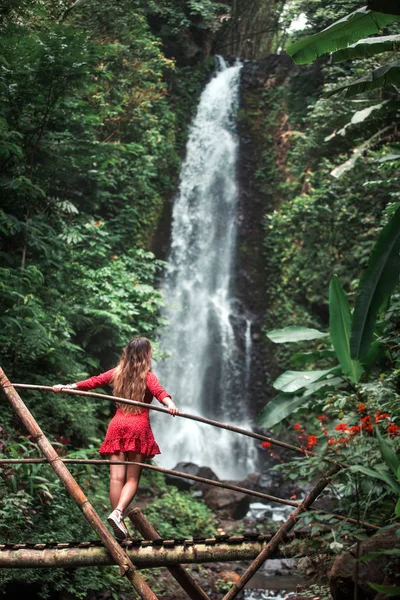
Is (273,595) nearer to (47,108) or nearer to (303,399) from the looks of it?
(303,399)

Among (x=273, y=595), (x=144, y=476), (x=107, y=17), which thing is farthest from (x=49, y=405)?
(x=107, y=17)

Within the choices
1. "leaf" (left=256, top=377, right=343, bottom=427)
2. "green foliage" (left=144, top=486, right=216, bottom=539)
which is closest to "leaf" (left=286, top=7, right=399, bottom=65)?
"leaf" (left=256, top=377, right=343, bottom=427)

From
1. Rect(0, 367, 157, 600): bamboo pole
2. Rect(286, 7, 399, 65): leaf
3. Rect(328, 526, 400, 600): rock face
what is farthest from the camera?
Rect(286, 7, 399, 65): leaf

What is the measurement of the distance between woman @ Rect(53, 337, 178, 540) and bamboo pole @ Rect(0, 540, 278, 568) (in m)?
0.31

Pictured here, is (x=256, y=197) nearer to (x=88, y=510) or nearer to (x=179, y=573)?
(x=179, y=573)

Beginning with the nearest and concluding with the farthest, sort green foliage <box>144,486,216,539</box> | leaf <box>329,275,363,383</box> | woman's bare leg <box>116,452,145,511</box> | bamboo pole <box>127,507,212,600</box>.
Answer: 1. woman's bare leg <box>116,452,145,511</box>
2. bamboo pole <box>127,507,212,600</box>
3. leaf <box>329,275,363,383</box>
4. green foliage <box>144,486,216,539</box>

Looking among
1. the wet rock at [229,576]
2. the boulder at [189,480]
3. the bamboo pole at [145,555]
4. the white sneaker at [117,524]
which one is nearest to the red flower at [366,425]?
the bamboo pole at [145,555]

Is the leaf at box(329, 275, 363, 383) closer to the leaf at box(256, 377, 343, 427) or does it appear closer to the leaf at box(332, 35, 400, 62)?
the leaf at box(256, 377, 343, 427)

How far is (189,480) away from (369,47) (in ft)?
25.7

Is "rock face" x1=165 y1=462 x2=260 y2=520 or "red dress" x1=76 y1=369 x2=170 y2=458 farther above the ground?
"red dress" x1=76 y1=369 x2=170 y2=458

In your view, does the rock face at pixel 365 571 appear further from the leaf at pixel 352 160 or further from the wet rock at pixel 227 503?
the wet rock at pixel 227 503

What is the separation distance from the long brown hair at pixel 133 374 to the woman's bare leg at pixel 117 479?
329 mm

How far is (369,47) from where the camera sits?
4.77 m

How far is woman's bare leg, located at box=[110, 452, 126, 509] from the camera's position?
12.1ft
